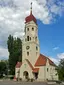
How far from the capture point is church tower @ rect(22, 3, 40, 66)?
72213mm

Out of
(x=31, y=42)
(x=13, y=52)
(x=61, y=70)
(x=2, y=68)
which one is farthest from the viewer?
(x=2, y=68)

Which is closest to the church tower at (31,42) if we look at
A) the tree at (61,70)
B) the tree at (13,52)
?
the tree at (13,52)

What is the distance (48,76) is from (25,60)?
918 centimetres

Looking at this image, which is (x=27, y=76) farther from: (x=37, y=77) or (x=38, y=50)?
(x=38, y=50)

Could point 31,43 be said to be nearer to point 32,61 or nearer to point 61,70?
point 32,61

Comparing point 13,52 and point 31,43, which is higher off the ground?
point 31,43

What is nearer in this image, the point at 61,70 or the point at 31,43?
the point at 61,70

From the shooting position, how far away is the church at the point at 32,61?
68875 mm

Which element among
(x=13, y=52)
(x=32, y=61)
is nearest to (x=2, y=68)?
(x=13, y=52)

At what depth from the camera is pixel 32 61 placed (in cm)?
7131

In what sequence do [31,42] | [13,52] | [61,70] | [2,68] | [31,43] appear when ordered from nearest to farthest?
1. [61,70]
2. [31,43]
3. [31,42]
4. [13,52]
5. [2,68]

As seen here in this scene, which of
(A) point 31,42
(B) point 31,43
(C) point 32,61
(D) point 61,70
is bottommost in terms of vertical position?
(D) point 61,70

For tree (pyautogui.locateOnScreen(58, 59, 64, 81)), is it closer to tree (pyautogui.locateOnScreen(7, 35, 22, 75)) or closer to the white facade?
the white facade

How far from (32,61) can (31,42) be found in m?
6.60
